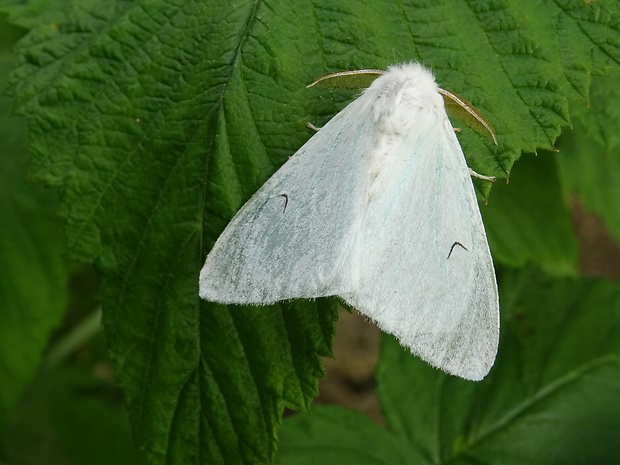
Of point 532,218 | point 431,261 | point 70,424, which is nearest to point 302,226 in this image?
point 431,261

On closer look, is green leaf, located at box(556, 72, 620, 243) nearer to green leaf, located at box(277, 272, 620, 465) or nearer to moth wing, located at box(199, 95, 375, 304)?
green leaf, located at box(277, 272, 620, 465)

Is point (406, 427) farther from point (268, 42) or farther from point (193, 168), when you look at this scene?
point (268, 42)

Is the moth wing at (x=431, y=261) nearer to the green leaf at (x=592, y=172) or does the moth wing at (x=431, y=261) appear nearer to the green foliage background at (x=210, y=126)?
the green foliage background at (x=210, y=126)

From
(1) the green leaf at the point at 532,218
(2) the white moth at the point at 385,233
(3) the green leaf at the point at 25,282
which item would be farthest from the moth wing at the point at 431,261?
(3) the green leaf at the point at 25,282

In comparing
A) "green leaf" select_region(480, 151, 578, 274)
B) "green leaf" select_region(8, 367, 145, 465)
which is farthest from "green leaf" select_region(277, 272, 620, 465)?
"green leaf" select_region(8, 367, 145, 465)

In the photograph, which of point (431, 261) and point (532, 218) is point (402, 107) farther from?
point (532, 218)

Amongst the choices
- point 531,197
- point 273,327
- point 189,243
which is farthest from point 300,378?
point 531,197
